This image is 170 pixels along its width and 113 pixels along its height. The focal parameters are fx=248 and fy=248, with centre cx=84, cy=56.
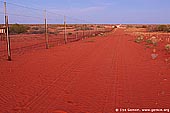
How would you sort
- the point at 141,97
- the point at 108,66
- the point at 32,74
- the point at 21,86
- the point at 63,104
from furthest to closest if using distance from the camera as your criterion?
the point at 108,66
the point at 32,74
the point at 21,86
the point at 141,97
the point at 63,104

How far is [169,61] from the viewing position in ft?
55.2

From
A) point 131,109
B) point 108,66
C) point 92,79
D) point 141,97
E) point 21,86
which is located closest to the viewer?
point 131,109

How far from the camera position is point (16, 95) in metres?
9.03

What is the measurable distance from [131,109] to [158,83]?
148 inches

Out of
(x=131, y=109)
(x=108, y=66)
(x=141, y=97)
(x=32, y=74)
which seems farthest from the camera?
(x=108, y=66)

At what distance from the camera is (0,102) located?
8.20 meters

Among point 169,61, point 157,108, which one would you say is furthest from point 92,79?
point 169,61

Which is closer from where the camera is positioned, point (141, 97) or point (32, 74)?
point (141, 97)

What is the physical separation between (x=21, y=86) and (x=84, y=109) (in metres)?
4.11

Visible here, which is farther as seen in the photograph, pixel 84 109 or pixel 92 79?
pixel 92 79

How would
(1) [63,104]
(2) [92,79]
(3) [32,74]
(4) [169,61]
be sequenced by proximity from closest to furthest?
(1) [63,104] → (2) [92,79] → (3) [32,74] → (4) [169,61]

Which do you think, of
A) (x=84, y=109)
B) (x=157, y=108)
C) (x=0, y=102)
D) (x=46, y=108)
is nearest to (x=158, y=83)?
(x=157, y=108)

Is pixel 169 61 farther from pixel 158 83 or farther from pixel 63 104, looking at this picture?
Answer: pixel 63 104

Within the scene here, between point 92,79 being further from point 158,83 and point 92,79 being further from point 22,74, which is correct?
point 22,74
